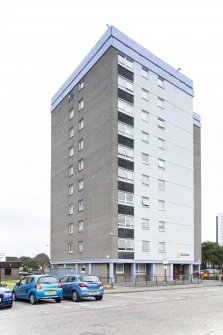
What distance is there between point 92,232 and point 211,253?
196ft

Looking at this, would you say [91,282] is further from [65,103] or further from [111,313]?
[65,103]

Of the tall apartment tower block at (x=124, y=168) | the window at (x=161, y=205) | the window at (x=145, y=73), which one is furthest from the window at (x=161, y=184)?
the window at (x=145, y=73)

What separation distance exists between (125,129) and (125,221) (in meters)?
9.71

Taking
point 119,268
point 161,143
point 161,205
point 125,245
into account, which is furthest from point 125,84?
point 119,268

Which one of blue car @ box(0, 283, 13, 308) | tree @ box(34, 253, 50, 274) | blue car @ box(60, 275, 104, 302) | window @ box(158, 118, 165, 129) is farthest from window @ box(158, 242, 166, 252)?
tree @ box(34, 253, 50, 274)

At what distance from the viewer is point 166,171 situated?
52500mm

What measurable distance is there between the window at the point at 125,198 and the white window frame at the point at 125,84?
11.3m

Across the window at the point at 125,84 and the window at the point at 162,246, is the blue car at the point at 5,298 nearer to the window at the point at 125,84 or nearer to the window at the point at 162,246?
the window at the point at 162,246

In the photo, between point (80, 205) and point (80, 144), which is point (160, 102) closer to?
point (80, 144)

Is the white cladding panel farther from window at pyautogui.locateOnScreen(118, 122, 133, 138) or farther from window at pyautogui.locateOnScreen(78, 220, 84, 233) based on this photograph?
window at pyautogui.locateOnScreen(78, 220, 84, 233)

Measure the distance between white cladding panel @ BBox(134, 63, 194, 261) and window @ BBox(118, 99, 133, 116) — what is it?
895 millimetres

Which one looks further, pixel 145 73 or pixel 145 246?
pixel 145 73

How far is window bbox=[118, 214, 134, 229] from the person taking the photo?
147 feet

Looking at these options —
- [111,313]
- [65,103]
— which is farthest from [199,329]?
[65,103]
